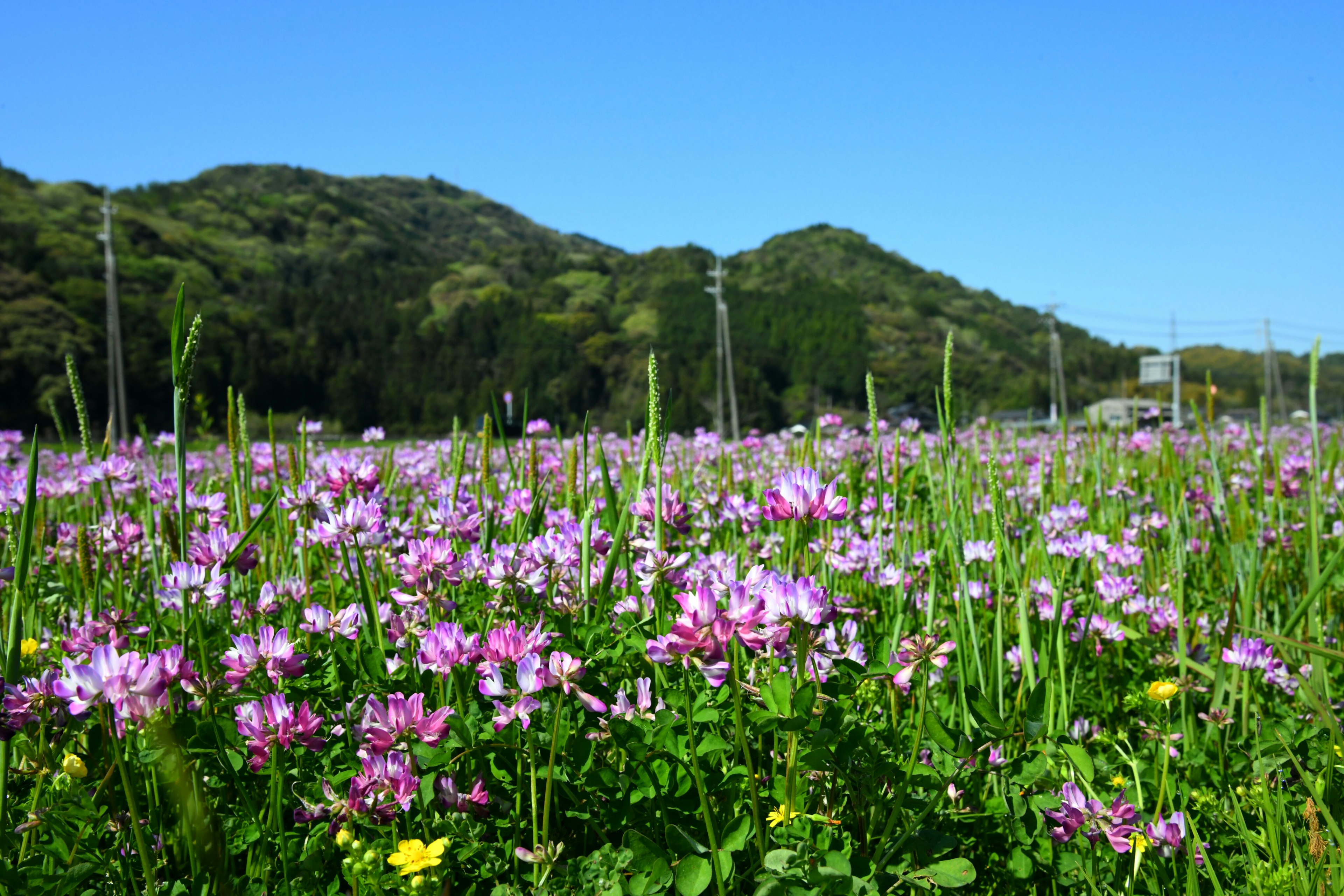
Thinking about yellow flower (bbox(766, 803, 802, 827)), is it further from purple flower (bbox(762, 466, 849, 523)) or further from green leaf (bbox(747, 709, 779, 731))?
purple flower (bbox(762, 466, 849, 523))

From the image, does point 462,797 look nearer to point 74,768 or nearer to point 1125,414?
point 74,768

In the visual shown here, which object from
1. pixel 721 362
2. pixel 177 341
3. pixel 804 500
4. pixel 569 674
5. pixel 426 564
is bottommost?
pixel 569 674

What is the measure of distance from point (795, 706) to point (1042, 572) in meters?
1.90

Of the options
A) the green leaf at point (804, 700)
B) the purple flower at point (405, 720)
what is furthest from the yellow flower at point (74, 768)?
the green leaf at point (804, 700)

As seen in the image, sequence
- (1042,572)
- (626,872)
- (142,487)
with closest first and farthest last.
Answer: (626,872) → (1042,572) → (142,487)

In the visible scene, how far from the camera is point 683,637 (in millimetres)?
1094

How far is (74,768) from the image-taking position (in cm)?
131

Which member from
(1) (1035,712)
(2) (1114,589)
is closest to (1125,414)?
(2) (1114,589)

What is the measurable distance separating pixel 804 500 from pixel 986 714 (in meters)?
0.44

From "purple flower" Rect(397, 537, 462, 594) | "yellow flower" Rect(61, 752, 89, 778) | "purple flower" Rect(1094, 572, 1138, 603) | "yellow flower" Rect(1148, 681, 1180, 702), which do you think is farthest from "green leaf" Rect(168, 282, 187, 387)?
"purple flower" Rect(1094, 572, 1138, 603)

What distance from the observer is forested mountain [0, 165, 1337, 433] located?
144ft

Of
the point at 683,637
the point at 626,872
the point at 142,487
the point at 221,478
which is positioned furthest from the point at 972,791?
the point at 142,487

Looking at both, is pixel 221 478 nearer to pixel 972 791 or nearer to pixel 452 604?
pixel 452 604

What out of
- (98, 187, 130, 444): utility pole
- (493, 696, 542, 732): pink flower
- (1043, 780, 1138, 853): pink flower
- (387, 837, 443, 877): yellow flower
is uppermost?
(98, 187, 130, 444): utility pole
